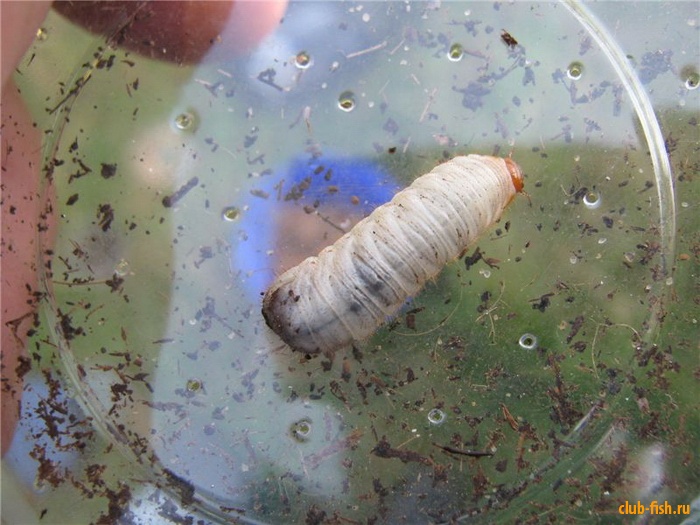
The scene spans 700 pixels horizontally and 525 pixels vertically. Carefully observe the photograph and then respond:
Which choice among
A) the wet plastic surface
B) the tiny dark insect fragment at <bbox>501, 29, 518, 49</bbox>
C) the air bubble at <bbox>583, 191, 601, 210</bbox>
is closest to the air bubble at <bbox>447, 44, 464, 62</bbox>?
the wet plastic surface

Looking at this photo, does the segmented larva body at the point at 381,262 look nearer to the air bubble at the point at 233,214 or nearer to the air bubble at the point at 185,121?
the air bubble at the point at 233,214

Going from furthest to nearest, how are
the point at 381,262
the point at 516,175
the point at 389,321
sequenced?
the point at 389,321 → the point at 516,175 → the point at 381,262

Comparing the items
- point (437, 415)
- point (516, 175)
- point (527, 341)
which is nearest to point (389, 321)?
point (437, 415)

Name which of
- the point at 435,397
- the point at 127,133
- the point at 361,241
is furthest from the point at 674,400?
the point at 127,133

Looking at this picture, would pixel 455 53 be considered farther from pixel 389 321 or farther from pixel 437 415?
pixel 437 415

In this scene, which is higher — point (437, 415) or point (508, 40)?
point (508, 40)

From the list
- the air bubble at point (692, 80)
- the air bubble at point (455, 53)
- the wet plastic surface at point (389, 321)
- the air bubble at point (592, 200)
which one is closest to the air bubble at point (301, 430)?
the wet plastic surface at point (389, 321)

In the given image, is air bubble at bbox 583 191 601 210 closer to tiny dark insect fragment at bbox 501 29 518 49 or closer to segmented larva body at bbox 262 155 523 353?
segmented larva body at bbox 262 155 523 353

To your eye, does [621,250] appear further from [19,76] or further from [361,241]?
[19,76]
